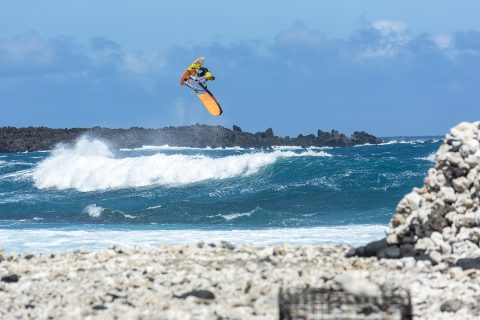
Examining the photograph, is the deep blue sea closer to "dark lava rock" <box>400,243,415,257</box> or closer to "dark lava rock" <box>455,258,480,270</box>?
"dark lava rock" <box>400,243,415,257</box>

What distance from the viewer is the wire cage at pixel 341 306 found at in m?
6.87

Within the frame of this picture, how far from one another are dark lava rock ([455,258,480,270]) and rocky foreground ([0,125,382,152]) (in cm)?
6548

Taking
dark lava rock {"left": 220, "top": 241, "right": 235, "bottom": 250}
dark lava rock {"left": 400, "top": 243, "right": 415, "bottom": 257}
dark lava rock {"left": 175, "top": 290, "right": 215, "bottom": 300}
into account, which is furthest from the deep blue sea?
dark lava rock {"left": 175, "top": 290, "right": 215, "bottom": 300}

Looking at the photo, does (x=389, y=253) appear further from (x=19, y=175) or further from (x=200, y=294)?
(x=19, y=175)

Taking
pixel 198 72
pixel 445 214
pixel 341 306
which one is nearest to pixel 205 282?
pixel 341 306

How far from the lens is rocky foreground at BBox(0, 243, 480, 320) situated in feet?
25.4

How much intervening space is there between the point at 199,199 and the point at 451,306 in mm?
19435

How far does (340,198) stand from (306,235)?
1049 centimetres

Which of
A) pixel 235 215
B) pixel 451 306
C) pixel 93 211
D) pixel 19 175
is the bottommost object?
pixel 451 306

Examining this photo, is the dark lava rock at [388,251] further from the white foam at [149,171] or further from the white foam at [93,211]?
the white foam at [149,171]

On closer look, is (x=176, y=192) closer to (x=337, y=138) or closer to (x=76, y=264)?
(x=76, y=264)

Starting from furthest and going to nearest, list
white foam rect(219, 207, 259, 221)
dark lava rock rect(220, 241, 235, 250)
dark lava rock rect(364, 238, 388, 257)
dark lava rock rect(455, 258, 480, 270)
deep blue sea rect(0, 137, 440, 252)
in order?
white foam rect(219, 207, 259, 221)
deep blue sea rect(0, 137, 440, 252)
dark lava rock rect(220, 241, 235, 250)
dark lava rock rect(364, 238, 388, 257)
dark lava rock rect(455, 258, 480, 270)

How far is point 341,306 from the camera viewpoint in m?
7.20

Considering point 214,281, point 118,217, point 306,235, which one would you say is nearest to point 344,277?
point 214,281
